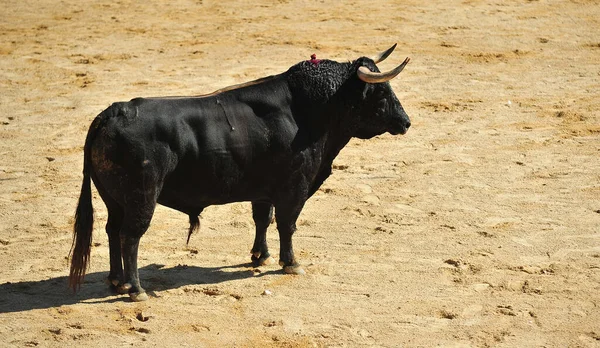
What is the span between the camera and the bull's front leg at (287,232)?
29.0 ft

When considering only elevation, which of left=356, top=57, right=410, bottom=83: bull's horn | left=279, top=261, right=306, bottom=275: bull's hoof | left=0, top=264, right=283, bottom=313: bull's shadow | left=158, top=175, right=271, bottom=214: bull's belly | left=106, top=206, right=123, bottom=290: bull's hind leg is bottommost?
left=0, top=264, right=283, bottom=313: bull's shadow

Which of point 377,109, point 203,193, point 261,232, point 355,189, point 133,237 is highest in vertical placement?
point 377,109

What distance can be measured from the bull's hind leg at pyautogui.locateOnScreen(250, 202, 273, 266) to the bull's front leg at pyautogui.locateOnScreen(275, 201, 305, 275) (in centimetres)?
23

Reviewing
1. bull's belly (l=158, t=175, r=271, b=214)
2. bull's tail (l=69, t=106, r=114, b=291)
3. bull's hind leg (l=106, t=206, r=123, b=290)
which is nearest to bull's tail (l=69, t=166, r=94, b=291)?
bull's tail (l=69, t=106, r=114, b=291)

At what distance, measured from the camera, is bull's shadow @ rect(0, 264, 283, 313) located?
27.6 ft

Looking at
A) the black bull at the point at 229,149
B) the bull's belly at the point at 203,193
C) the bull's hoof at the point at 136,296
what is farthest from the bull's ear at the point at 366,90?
the bull's hoof at the point at 136,296

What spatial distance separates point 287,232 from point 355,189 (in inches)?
89.4

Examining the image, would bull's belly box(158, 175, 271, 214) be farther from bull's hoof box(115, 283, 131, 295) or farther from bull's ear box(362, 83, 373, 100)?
bull's ear box(362, 83, 373, 100)

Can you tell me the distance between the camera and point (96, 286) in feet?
28.7

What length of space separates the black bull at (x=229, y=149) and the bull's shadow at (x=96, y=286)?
0.51ft

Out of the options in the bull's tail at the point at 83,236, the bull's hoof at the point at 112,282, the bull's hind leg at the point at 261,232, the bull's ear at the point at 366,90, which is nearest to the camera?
the bull's tail at the point at 83,236

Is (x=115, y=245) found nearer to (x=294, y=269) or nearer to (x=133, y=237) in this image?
(x=133, y=237)

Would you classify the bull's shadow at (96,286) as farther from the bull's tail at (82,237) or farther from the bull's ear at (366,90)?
the bull's ear at (366,90)

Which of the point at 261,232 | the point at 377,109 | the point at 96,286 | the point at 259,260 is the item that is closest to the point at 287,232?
the point at 261,232
